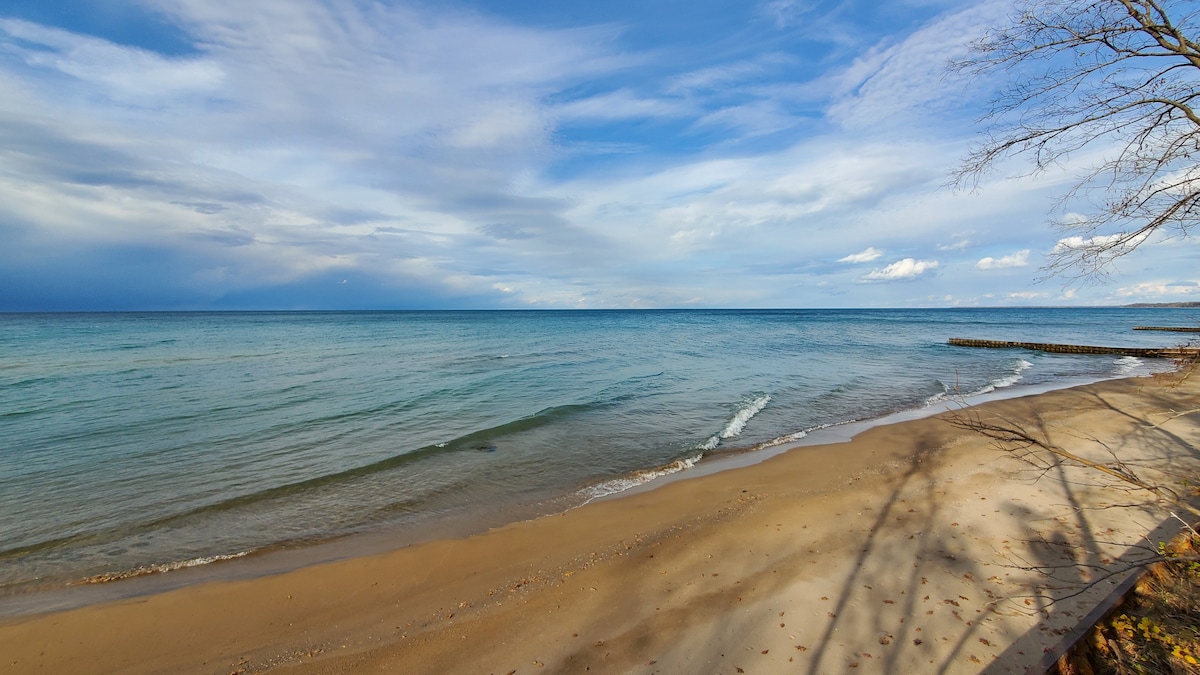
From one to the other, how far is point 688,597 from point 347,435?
10727 millimetres

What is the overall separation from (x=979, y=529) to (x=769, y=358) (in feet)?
79.5

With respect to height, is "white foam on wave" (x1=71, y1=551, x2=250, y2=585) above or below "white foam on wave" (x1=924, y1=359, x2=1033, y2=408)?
below

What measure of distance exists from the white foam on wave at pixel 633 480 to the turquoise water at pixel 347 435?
58 millimetres

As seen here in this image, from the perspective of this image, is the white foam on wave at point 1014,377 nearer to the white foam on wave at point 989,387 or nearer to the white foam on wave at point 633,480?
the white foam on wave at point 989,387

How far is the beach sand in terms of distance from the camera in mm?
4523

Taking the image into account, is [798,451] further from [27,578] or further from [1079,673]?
[27,578]

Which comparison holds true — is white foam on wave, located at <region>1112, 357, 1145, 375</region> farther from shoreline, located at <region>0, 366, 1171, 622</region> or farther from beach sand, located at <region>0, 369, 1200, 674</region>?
shoreline, located at <region>0, 366, 1171, 622</region>

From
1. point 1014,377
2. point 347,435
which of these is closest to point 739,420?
point 347,435

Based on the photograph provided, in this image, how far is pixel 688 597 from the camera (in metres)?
5.46

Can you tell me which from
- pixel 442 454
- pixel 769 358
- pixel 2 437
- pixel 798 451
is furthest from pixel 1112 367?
pixel 2 437

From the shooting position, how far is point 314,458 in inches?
439

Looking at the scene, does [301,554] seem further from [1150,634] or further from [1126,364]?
[1126,364]

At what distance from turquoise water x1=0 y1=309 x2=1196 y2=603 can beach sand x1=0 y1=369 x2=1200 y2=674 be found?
149 centimetres

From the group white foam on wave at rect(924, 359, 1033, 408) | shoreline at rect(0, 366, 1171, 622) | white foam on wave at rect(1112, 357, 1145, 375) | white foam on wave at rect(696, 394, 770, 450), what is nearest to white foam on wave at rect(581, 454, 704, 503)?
shoreline at rect(0, 366, 1171, 622)
